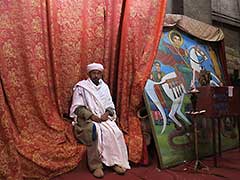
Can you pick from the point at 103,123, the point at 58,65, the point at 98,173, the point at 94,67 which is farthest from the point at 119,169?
the point at 58,65

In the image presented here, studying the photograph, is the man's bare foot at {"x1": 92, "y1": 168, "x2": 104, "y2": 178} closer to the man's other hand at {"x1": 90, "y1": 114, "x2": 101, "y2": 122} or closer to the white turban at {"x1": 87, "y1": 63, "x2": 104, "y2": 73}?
the man's other hand at {"x1": 90, "y1": 114, "x2": 101, "y2": 122}

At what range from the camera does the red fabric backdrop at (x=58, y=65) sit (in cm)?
319

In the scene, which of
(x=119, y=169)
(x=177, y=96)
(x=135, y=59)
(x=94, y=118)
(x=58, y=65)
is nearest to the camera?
(x=119, y=169)

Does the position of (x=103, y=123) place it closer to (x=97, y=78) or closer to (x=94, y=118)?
(x=94, y=118)

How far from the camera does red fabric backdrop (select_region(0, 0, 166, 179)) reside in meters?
3.19

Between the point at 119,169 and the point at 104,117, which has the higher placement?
Answer: the point at 104,117

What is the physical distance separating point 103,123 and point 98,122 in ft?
0.21

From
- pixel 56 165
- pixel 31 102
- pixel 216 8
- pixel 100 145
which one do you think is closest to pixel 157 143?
pixel 100 145

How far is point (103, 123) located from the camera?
3502 mm

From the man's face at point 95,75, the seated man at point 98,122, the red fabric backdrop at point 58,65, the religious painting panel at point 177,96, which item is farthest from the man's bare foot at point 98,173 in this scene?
the man's face at point 95,75

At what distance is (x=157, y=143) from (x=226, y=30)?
3.75 m

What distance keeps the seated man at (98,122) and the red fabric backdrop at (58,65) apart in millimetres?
188

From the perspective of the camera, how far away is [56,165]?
322 centimetres

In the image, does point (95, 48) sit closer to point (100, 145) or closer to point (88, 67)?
point (88, 67)
